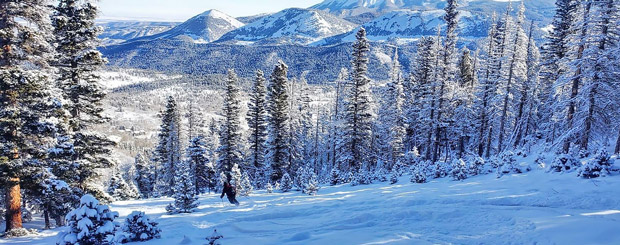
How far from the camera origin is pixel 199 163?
36.8m

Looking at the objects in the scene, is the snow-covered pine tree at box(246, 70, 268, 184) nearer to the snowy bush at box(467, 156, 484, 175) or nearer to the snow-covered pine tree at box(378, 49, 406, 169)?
the snow-covered pine tree at box(378, 49, 406, 169)

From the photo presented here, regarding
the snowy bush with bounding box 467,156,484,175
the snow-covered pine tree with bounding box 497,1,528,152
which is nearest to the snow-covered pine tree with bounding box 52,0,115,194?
the snowy bush with bounding box 467,156,484,175

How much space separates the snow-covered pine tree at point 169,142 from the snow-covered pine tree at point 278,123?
547 inches

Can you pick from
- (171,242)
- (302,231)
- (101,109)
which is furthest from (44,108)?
(302,231)

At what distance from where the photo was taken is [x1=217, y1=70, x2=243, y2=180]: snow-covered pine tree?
3591 cm

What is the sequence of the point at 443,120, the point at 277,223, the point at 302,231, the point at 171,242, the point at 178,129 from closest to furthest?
1. the point at 171,242
2. the point at 302,231
3. the point at 277,223
4. the point at 443,120
5. the point at 178,129

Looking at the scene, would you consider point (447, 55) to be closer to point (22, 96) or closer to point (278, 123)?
point (278, 123)

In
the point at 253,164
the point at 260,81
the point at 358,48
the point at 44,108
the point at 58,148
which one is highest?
the point at 358,48

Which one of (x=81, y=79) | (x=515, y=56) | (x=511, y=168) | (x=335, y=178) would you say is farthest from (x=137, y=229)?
(x=515, y=56)

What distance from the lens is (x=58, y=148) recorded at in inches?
592

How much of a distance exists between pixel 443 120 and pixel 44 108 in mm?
29740

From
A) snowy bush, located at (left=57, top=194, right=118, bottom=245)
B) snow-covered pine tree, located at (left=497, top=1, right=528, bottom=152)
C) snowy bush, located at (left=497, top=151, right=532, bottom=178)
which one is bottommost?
snowy bush, located at (left=57, top=194, right=118, bottom=245)

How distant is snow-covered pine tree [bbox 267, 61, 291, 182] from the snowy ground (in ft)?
71.4

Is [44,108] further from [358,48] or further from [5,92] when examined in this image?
[358,48]
